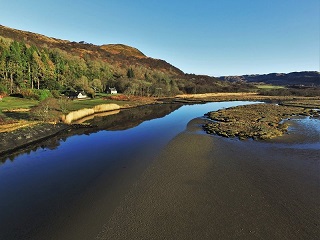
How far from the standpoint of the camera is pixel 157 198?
17250 millimetres

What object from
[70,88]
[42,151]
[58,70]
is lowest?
[42,151]

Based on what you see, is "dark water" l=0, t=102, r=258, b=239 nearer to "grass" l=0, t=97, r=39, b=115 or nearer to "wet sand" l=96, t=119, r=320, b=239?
"wet sand" l=96, t=119, r=320, b=239

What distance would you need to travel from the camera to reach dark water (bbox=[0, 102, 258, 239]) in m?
14.7

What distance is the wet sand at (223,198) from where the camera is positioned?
44.2ft

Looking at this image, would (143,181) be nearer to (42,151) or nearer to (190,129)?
(42,151)

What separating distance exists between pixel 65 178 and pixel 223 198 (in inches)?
562

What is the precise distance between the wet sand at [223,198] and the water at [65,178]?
81.3 inches

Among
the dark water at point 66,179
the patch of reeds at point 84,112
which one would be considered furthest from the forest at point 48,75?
the dark water at point 66,179

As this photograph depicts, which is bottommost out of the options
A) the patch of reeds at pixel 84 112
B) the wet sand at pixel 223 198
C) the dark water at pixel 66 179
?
the dark water at pixel 66 179

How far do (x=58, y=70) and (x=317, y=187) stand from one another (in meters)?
114

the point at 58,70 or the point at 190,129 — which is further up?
the point at 58,70

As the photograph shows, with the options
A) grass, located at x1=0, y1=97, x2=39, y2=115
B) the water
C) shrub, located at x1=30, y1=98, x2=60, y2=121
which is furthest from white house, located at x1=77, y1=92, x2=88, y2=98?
the water

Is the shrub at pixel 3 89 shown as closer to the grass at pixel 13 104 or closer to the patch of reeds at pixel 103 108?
the grass at pixel 13 104

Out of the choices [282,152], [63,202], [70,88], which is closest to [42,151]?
[63,202]
